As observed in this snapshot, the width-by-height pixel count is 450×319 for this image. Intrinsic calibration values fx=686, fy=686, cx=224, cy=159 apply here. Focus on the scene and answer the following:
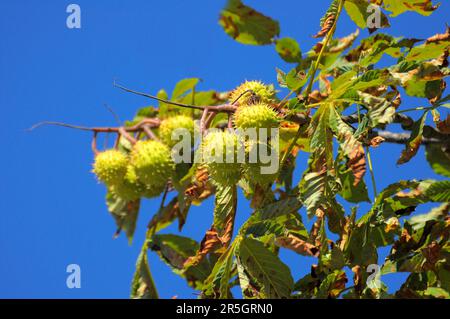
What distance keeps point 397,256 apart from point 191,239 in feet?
3.42

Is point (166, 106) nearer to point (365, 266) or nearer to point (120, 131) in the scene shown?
point (120, 131)

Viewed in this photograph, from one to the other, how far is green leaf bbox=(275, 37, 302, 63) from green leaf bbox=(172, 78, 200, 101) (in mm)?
397

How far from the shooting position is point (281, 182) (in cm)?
292

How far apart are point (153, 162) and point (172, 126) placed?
19 cm

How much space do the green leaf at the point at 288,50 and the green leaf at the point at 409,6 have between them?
0.61 metres

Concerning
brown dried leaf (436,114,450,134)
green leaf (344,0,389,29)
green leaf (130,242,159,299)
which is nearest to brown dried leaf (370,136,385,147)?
brown dried leaf (436,114,450,134)

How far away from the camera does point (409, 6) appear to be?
2377 mm

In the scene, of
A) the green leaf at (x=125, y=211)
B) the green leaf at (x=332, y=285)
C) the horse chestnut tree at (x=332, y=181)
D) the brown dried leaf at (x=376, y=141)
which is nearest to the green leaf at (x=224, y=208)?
the horse chestnut tree at (x=332, y=181)

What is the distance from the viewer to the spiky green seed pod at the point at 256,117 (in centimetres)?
222

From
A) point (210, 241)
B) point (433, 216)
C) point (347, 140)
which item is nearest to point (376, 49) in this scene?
point (347, 140)

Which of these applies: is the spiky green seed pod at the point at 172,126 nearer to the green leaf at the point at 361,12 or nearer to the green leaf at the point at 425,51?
the green leaf at the point at 361,12

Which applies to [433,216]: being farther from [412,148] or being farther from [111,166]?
[111,166]

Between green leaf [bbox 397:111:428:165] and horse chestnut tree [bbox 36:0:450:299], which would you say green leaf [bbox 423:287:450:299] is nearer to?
horse chestnut tree [bbox 36:0:450:299]

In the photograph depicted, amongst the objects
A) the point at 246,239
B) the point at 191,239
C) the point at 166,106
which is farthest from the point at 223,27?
the point at 246,239
